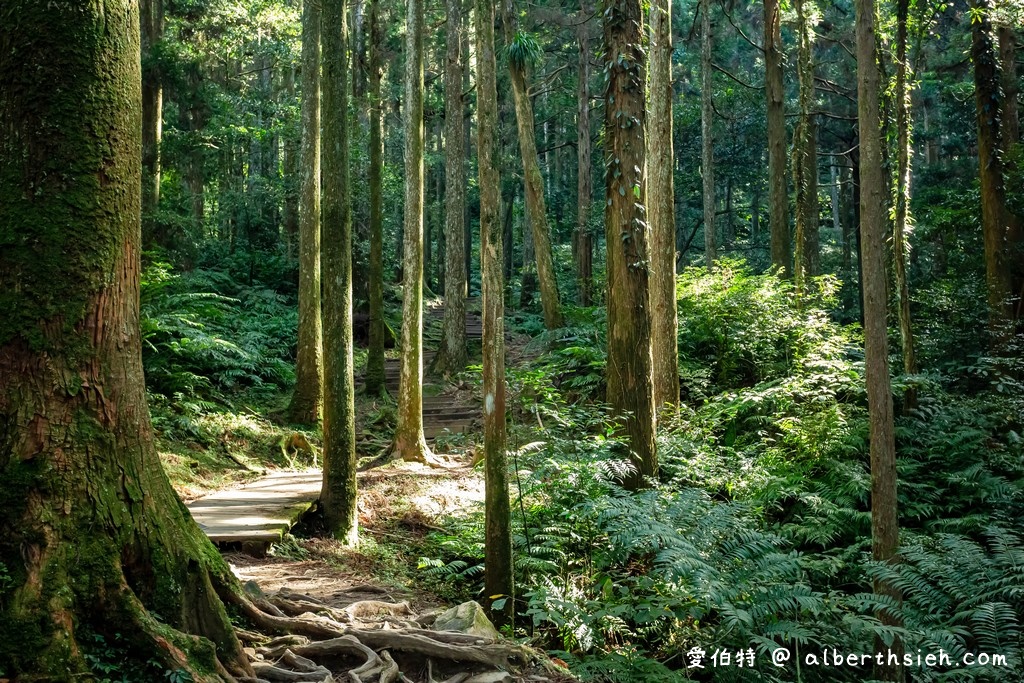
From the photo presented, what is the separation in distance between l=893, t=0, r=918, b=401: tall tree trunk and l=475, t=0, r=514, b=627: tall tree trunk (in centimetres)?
804

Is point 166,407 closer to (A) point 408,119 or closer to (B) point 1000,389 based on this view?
(A) point 408,119

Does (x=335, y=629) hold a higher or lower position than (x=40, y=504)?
lower

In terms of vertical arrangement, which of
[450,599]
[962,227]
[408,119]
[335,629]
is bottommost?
[450,599]

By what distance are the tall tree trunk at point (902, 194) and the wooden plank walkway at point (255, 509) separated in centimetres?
939

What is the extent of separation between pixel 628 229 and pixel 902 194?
18.9ft

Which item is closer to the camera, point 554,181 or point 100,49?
point 100,49

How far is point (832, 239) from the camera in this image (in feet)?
141

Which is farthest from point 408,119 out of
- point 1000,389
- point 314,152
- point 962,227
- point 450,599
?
point 962,227

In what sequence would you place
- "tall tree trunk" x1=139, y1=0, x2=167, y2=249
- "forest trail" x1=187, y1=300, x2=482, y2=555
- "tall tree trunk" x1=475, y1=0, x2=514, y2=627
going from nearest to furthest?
"tall tree trunk" x1=475, y1=0, x2=514, y2=627 → "forest trail" x1=187, y1=300, x2=482, y2=555 → "tall tree trunk" x1=139, y1=0, x2=167, y2=249

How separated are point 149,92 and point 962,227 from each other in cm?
2015

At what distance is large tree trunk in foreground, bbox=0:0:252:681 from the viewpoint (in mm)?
3387

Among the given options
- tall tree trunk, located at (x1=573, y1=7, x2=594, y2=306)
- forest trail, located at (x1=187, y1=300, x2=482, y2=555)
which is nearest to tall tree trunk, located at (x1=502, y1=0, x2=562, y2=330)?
forest trail, located at (x1=187, y1=300, x2=482, y2=555)

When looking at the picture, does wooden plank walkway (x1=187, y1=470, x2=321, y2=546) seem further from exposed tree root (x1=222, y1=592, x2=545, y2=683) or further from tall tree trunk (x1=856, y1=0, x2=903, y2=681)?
tall tree trunk (x1=856, y1=0, x2=903, y2=681)

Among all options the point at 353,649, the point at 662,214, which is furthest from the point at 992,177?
the point at 353,649
